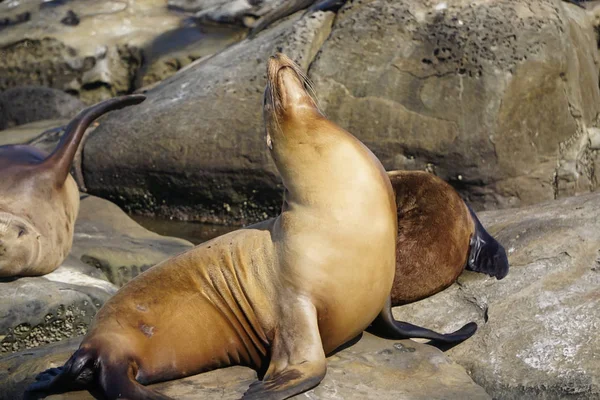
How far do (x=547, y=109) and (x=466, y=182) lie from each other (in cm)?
89

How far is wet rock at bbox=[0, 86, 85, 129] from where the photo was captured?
37.4ft

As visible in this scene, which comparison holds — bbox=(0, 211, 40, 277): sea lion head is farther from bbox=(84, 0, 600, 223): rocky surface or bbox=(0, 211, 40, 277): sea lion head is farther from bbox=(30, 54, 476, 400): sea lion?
bbox=(84, 0, 600, 223): rocky surface

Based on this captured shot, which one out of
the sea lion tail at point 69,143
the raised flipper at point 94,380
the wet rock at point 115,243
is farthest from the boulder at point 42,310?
the raised flipper at point 94,380

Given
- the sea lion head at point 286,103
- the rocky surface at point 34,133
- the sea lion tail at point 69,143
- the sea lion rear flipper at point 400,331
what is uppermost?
the sea lion head at point 286,103

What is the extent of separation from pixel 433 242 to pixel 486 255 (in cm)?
26

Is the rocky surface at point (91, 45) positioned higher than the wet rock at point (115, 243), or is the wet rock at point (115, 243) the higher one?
the wet rock at point (115, 243)

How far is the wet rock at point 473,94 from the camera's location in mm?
7797

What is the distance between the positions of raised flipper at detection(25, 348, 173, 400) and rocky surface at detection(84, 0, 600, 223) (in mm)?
4596

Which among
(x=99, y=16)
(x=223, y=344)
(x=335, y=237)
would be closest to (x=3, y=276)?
(x=223, y=344)

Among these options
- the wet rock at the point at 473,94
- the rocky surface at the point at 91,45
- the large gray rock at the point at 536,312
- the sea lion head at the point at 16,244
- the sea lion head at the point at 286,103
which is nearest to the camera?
the sea lion head at the point at 286,103

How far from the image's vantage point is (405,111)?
26.2 feet

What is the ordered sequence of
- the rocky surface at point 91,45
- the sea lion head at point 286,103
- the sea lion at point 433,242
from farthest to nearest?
the rocky surface at point 91,45 → the sea lion at point 433,242 → the sea lion head at point 286,103

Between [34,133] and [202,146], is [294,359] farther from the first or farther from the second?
[34,133]

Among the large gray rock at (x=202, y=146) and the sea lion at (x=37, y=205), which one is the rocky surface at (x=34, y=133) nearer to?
the large gray rock at (x=202, y=146)
